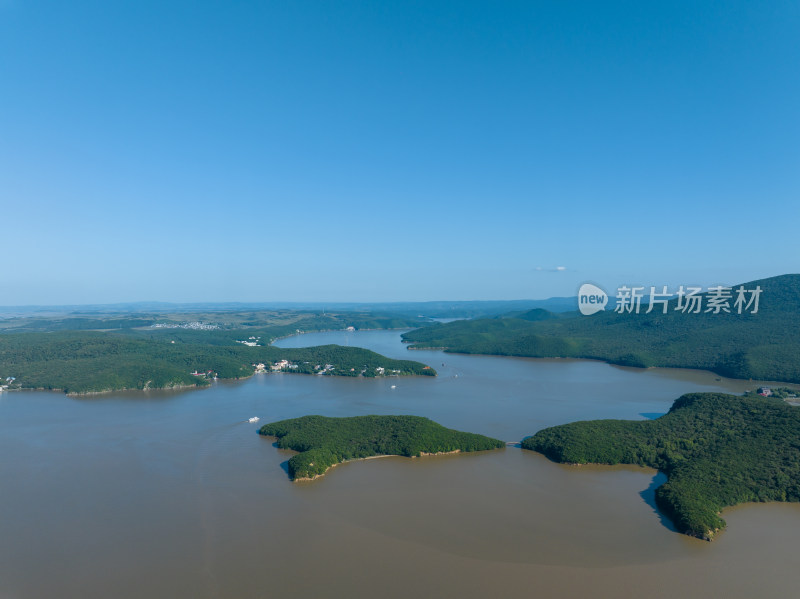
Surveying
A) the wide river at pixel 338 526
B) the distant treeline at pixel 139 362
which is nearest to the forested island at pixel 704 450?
the wide river at pixel 338 526

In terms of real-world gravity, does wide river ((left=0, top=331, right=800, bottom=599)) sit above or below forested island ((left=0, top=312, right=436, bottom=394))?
below

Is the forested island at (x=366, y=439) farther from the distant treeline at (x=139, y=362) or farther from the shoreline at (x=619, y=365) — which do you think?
the shoreline at (x=619, y=365)

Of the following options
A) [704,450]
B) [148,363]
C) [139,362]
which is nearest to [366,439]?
[704,450]

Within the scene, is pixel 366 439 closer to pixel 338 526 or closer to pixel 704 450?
pixel 338 526

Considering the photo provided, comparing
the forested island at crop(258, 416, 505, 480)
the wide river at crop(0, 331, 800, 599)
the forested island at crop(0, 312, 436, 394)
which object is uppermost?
the forested island at crop(0, 312, 436, 394)

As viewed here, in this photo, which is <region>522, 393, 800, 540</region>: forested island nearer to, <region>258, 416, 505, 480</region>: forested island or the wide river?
the wide river

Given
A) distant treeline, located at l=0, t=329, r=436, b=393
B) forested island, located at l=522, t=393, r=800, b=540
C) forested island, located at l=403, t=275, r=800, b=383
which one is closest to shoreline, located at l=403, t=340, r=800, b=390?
forested island, located at l=403, t=275, r=800, b=383
